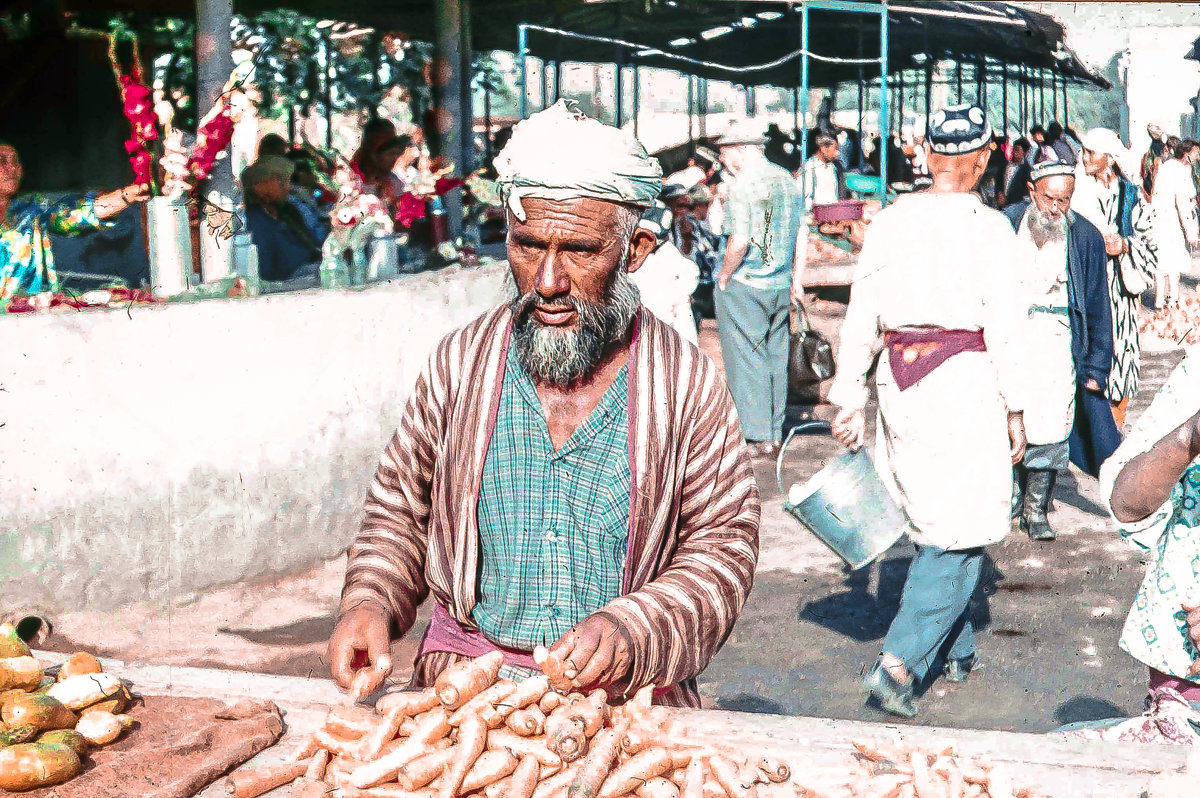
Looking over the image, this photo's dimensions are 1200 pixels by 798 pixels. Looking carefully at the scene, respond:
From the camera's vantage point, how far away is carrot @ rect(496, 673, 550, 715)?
2.06 meters

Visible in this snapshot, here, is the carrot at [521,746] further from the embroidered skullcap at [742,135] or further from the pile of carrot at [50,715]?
the embroidered skullcap at [742,135]

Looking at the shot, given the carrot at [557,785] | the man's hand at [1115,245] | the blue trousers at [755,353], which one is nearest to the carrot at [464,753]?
the carrot at [557,785]

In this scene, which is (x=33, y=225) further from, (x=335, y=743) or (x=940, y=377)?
(x=335, y=743)

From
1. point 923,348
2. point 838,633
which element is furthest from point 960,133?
point 838,633

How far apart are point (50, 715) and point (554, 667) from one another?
90 cm

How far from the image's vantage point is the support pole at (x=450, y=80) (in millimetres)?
9609

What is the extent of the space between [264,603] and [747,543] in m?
3.66

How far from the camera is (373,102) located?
46.9 feet

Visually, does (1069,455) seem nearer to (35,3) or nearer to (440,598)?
(440,598)

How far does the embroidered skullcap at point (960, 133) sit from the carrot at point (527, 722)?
10.5 feet

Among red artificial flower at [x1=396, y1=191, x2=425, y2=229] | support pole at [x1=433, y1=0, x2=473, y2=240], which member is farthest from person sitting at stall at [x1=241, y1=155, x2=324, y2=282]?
support pole at [x1=433, y1=0, x2=473, y2=240]

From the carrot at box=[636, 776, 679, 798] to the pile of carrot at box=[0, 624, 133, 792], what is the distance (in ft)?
3.02

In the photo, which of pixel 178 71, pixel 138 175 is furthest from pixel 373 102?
pixel 138 175

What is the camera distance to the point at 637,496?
240 cm
